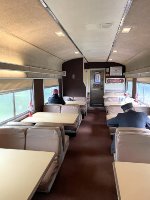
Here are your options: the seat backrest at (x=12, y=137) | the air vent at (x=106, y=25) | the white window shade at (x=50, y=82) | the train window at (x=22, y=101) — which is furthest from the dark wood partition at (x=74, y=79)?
the seat backrest at (x=12, y=137)

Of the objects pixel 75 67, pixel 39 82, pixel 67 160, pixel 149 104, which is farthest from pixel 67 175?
pixel 75 67

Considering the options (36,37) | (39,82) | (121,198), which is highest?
(36,37)

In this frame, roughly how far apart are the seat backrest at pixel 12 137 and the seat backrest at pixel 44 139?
9 centimetres

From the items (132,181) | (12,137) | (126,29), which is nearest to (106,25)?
(126,29)

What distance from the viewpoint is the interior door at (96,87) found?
34.2 feet

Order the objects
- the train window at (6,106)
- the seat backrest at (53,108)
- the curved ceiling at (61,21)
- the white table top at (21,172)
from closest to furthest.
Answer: the white table top at (21,172)
the curved ceiling at (61,21)
the train window at (6,106)
the seat backrest at (53,108)

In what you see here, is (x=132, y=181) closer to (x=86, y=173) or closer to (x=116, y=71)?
(x=86, y=173)

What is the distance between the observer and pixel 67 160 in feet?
12.5

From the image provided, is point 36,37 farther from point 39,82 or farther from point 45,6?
point 39,82

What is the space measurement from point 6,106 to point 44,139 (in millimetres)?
1533

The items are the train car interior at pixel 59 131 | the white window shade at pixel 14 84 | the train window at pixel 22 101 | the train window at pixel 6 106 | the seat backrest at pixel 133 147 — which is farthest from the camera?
the train window at pixel 22 101

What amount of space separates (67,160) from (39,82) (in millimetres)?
2653

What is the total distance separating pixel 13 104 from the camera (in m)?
4.23

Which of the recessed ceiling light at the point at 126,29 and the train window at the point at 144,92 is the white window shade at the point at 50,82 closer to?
the train window at the point at 144,92
